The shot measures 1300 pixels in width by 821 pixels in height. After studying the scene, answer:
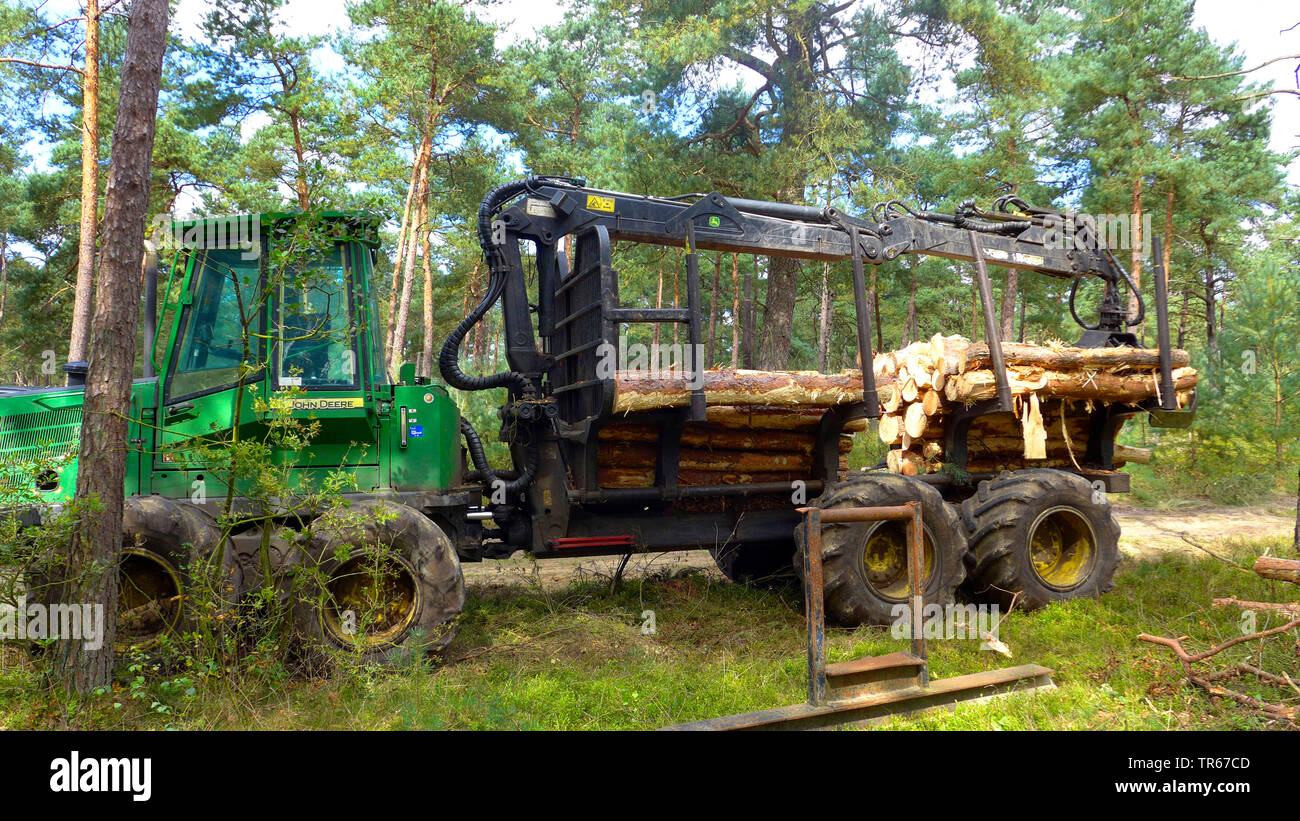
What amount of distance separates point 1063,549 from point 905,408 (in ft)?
6.47

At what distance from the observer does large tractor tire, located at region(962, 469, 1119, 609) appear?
21.6 feet

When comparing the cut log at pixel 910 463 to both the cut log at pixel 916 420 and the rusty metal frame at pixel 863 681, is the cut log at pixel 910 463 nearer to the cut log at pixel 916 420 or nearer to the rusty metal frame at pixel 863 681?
the cut log at pixel 916 420

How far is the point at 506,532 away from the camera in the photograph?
6.18 metres

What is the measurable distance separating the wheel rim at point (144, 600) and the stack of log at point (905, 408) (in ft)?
10.0

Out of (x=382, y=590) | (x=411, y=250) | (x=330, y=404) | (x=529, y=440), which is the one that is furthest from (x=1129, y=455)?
(x=411, y=250)

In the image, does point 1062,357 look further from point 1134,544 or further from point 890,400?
point 1134,544

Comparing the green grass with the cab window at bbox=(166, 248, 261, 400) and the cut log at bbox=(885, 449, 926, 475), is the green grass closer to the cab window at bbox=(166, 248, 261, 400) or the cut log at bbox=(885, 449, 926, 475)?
the cut log at bbox=(885, 449, 926, 475)

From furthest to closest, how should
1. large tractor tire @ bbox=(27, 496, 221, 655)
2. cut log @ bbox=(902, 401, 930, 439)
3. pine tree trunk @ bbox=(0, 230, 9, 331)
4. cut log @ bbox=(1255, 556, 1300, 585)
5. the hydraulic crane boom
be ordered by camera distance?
pine tree trunk @ bbox=(0, 230, 9, 331)
cut log @ bbox=(902, 401, 930, 439)
the hydraulic crane boom
large tractor tire @ bbox=(27, 496, 221, 655)
cut log @ bbox=(1255, 556, 1300, 585)

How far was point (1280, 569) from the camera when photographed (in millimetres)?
4336

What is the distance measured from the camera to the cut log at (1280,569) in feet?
14.0

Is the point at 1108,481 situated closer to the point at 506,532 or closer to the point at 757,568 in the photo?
the point at 757,568

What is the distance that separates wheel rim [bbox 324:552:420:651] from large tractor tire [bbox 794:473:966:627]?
2933mm

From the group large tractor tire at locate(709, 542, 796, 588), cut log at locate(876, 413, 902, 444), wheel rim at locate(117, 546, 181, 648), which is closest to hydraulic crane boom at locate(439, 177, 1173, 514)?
cut log at locate(876, 413, 902, 444)
